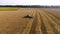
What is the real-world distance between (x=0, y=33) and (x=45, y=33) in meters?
1.08

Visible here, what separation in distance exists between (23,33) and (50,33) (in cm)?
65

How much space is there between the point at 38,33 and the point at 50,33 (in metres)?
0.29

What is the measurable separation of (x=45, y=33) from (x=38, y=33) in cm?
17

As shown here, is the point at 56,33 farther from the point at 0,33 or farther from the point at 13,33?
the point at 0,33

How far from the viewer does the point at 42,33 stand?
4.18m

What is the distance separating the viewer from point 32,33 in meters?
4.13

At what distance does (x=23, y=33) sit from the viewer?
13.4 feet

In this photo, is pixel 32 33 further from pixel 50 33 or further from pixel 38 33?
pixel 50 33

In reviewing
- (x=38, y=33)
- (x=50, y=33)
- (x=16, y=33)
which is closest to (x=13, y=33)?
(x=16, y=33)

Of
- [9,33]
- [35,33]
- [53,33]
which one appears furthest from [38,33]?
[9,33]

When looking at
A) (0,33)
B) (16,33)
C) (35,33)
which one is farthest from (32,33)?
(0,33)

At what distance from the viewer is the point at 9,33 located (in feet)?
13.3

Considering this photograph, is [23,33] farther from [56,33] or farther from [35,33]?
[56,33]

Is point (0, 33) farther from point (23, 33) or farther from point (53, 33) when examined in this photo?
point (53, 33)
